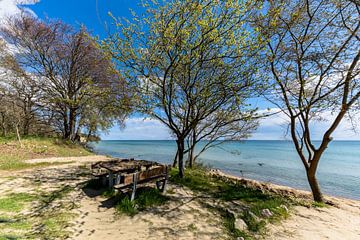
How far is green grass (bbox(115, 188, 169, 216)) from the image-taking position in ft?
15.5

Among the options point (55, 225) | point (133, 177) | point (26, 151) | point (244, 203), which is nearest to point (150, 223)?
point (133, 177)

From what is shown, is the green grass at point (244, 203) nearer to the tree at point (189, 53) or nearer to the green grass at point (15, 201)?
the tree at point (189, 53)

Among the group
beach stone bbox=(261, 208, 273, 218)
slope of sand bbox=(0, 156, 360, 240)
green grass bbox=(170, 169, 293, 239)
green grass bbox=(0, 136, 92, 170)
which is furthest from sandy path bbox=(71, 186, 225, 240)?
Result: green grass bbox=(0, 136, 92, 170)

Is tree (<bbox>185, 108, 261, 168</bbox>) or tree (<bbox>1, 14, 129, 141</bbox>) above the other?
tree (<bbox>1, 14, 129, 141</bbox>)

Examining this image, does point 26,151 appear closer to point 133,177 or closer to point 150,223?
point 133,177

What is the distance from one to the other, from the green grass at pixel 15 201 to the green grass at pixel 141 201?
2136 mm

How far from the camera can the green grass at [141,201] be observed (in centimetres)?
473

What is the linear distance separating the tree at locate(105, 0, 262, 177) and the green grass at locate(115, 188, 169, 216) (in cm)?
260

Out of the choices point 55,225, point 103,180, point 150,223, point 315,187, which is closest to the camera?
point 55,225

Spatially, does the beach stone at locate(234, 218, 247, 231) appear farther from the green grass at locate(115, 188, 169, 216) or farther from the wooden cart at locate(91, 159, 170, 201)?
the wooden cart at locate(91, 159, 170, 201)

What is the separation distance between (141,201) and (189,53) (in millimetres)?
4142

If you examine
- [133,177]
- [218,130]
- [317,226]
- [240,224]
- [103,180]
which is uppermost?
[218,130]

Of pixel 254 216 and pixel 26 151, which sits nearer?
pixel 254 216

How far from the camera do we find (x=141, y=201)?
17.0ft
